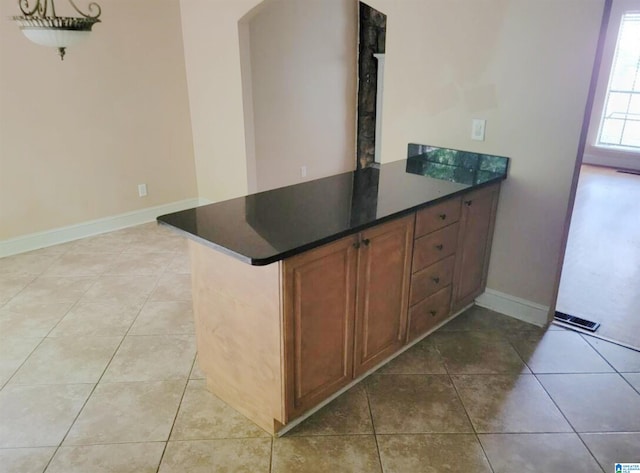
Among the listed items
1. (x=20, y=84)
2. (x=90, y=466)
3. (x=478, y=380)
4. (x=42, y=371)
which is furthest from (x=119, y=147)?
(x=478, y=380)

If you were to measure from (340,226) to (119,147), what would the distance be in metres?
3.19

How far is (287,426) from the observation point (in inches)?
84.8

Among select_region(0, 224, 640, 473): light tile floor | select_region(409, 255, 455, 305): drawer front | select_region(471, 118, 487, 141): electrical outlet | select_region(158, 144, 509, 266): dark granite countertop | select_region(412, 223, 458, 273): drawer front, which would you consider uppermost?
select_region(471, 118, 487, 141): electrical outlet

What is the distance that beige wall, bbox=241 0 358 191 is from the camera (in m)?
4.67

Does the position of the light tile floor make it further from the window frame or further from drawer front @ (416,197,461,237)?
the window frame

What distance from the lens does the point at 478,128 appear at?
2967 mm

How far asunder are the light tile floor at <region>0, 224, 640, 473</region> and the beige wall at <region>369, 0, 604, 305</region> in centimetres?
50

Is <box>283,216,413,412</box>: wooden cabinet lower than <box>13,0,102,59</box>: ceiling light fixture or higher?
lower

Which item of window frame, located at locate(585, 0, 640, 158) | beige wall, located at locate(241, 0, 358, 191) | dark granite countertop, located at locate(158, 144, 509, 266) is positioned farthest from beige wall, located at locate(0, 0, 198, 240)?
window frame, located at locate(585, 0, 640, 158)

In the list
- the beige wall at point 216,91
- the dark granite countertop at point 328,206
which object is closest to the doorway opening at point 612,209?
the dark granite countertop at point 328,206

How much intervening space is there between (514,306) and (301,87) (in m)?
3.12

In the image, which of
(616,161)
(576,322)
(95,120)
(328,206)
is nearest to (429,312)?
(328,206)

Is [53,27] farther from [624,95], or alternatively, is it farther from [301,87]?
[624,95]

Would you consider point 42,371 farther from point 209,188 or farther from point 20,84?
point 209,188
